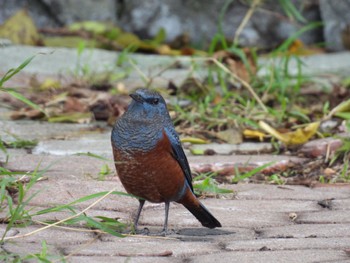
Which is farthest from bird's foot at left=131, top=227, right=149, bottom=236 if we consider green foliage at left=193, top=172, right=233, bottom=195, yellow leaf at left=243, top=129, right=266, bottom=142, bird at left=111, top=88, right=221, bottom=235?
yellow leaf at left=243, top=129, right=266, bottom=142

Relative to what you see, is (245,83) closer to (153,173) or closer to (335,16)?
(335,16)

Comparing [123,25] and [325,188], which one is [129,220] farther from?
[123,25]

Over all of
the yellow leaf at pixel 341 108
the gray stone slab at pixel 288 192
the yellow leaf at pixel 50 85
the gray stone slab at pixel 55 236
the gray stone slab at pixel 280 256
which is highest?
the gray stone slab at pixel 280 256

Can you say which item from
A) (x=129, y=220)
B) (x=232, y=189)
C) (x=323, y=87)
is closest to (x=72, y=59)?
(x=323, y=87)

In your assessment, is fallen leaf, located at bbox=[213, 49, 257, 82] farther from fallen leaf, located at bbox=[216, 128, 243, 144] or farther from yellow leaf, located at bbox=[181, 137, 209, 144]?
yellow leaf, located at bbox=[181, 137, 209, 144]

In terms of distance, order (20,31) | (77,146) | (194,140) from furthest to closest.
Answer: (20,31)
(194,140)
(77,146)

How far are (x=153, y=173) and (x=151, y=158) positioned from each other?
69mm

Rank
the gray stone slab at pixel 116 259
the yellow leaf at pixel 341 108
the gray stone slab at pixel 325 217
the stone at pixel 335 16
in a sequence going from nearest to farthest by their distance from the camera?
1. the gray stone slab at pixel 116 259
2. the gray stone slab at pixel 325 217
3. the yellow leaf at pixel 341 108
4. the stone at pixel 335 16

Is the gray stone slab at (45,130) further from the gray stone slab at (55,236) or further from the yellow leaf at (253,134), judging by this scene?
the gray stone slab at (55,236)

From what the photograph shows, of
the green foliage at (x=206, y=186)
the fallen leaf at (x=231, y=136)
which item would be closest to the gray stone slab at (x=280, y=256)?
the green foliage at (x=206, y=186)

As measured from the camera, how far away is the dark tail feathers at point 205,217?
4020 mm

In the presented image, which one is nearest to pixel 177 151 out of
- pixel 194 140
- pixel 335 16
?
pixel 194 140

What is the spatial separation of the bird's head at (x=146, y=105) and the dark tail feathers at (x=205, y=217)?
1.57 feet

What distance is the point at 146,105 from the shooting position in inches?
161
